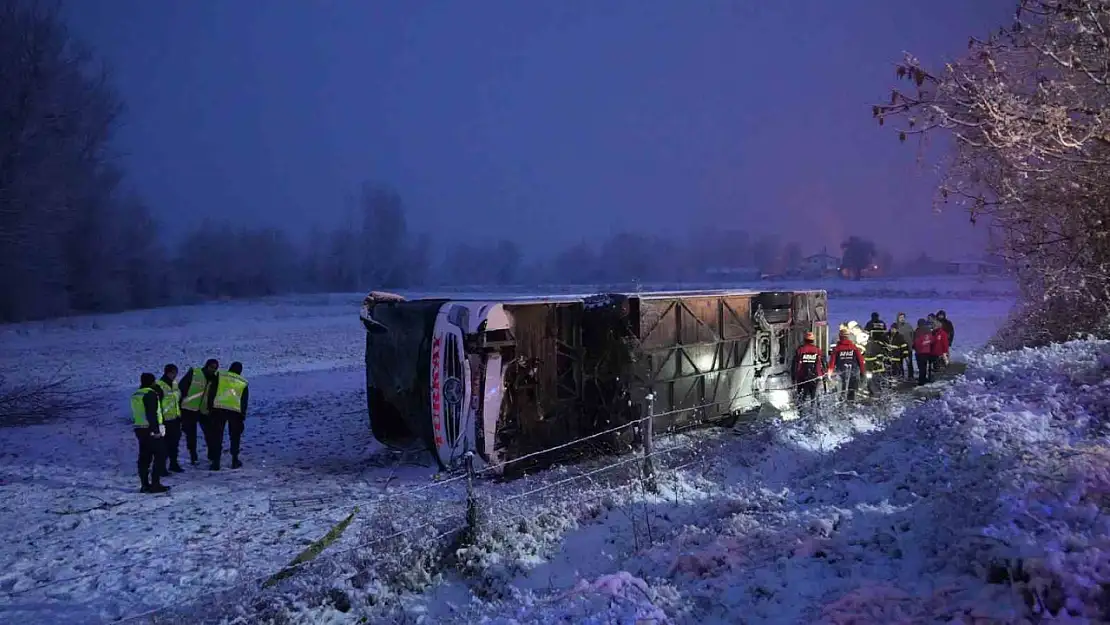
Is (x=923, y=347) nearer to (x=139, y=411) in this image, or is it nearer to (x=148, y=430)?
(x=148, y=430)

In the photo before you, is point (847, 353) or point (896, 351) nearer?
point (847, 353)

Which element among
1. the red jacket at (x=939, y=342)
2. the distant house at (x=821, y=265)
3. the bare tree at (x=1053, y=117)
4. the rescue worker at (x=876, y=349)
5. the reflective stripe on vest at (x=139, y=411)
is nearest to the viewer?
the bare tree at (x=1053, y=117)

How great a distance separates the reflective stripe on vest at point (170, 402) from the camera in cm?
988

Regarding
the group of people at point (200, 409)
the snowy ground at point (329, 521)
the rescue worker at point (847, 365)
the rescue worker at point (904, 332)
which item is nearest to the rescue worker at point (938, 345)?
the rescue worker at point (904, 332)

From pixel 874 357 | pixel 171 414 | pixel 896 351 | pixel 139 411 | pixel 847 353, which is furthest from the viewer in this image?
pixel 896 351

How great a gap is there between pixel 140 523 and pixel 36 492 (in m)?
2.73

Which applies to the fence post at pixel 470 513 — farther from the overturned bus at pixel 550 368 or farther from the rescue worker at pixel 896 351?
the rescue worker at pixel 896 351

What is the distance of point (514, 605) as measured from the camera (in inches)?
200

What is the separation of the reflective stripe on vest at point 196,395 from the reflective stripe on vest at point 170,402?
19cm

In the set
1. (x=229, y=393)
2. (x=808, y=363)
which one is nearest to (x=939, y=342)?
(x=808, y=363)

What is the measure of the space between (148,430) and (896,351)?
51.0ft

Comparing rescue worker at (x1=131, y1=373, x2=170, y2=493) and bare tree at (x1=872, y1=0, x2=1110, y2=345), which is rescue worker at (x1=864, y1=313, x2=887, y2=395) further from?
rescue worker at (x1=131, y1=373, x2=170, y2=493)

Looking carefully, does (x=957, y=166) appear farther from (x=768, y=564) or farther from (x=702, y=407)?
(x=768, y=564)

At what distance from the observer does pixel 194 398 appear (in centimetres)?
1043
